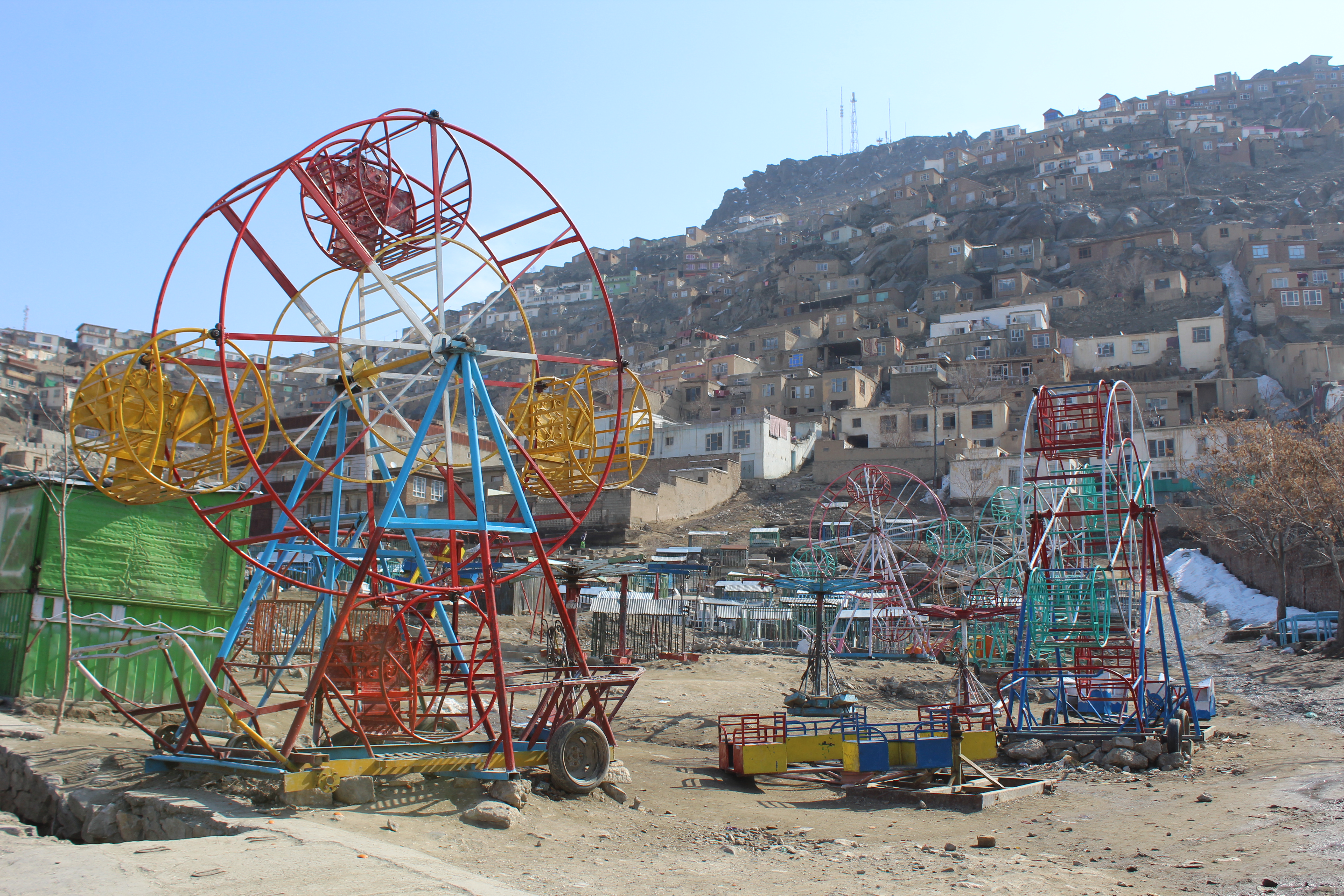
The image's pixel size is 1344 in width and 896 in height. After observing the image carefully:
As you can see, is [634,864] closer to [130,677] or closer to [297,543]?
[297,543]

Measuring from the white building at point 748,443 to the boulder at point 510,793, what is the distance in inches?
2344

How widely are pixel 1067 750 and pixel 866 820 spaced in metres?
6.68

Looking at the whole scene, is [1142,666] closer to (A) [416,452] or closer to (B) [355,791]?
(A) [416,452]

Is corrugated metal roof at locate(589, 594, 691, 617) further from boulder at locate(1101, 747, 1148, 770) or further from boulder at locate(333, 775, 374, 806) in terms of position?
boulder at locate(333, 775, 374, 806)

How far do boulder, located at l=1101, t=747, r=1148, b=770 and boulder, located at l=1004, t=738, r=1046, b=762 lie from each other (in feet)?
3.59

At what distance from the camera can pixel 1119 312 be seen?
94688mm

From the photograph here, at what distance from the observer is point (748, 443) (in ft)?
234

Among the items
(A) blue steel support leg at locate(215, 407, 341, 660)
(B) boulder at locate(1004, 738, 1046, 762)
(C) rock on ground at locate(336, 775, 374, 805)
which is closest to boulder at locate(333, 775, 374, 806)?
(C) rock on ground at locate(336, 775, 374, 805)

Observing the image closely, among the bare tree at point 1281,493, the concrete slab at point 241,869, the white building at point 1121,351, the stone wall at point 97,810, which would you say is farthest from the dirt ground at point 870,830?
the white building at point 1121,351

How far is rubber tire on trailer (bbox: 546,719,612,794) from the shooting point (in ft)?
39.2

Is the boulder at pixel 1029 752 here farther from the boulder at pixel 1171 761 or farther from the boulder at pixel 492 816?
the boulder at pixel 492 816

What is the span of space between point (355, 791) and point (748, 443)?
6151 cm

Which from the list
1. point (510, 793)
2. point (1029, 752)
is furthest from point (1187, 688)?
point (510, 793)

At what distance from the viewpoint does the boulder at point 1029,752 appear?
18.3 m
